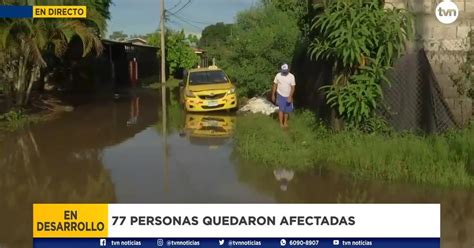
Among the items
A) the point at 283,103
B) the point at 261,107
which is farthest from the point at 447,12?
the point at 261,107

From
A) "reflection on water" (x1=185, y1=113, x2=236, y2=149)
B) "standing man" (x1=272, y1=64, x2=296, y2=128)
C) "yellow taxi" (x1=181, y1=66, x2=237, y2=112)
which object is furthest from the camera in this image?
"yellow taxi" (x1=181, y1=66, x2=237, y2=112)

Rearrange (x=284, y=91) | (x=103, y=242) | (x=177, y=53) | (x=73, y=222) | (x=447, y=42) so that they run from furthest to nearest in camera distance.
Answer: (x=177, y=53), (x=284, y=91), (x=447, y=42), (x=73, y=222), (x=103, y=242)

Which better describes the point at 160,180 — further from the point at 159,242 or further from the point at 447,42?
the point at 447,42

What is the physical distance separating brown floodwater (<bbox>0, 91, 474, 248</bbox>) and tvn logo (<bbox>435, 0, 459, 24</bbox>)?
391 centimetres

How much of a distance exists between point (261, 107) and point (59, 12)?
6.80 m

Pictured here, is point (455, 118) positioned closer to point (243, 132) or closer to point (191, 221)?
point (243, 132)

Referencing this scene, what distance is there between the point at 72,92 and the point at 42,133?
13900 mm

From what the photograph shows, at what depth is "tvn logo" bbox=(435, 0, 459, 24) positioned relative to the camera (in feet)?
33.2

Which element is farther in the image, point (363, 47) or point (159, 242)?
point (363, 47)

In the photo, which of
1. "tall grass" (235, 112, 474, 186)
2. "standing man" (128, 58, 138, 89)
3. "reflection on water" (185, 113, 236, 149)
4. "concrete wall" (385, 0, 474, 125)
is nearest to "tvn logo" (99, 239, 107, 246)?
"tall grass" (235, 112, 474, 186)

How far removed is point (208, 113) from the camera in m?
17.6

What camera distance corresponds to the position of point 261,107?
647 inches

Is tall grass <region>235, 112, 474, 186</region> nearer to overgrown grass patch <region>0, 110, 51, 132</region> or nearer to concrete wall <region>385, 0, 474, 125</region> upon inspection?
concrete wall <region>385, 0, 474, 125</region>

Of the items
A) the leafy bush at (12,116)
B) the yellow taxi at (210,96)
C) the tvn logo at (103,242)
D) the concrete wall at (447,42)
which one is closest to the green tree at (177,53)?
the yellow taxi at (210,96)
